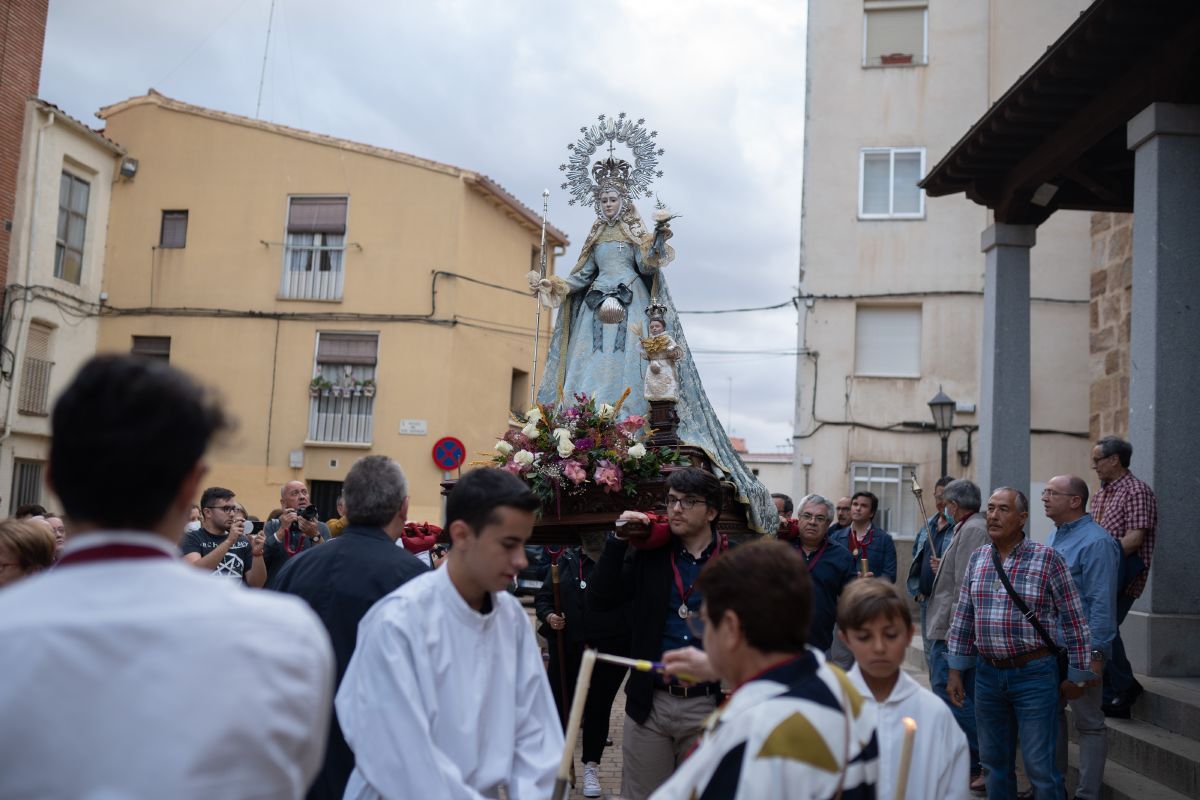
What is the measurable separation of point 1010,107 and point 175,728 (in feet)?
31.5

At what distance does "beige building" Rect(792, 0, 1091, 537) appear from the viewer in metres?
20.6

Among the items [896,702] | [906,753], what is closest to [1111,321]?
[896,702]

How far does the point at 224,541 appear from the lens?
21.9 feet

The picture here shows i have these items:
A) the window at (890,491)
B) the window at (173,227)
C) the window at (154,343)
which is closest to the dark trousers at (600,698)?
the window at (890,491)

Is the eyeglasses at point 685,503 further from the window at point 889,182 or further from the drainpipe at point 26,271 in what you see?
the drainpipe at point 26,271

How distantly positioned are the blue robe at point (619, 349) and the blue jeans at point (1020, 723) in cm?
231

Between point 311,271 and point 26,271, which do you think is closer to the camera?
point 26,271

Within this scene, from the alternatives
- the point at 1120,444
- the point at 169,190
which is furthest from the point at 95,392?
the point at 169,190

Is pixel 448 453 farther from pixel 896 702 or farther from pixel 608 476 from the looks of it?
pixel 896 702

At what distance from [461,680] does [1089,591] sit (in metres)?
4.96

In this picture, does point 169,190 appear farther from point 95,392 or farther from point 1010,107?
point 95,392

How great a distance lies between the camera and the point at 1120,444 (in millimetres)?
8070

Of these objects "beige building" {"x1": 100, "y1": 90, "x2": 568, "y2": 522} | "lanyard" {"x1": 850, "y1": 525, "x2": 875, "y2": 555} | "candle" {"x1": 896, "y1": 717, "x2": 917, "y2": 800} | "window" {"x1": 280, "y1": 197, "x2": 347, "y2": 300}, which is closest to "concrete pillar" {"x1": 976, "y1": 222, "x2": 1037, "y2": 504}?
"lanyard" {"x1": 850, "y1": 525, "x2": 875, "y2": 555}

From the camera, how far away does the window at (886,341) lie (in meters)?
21.2
